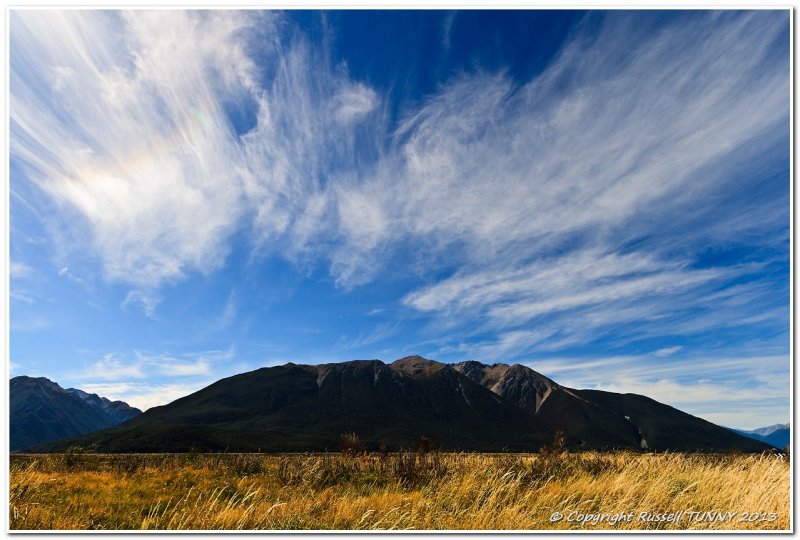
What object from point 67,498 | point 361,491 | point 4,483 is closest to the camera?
point 4,483

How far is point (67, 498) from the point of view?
11438mm

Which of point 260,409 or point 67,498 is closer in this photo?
point 67,498

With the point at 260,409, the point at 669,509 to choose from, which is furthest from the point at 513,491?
the point at 260,409

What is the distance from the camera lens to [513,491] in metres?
8.30

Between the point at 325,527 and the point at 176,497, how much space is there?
22.4 ft
